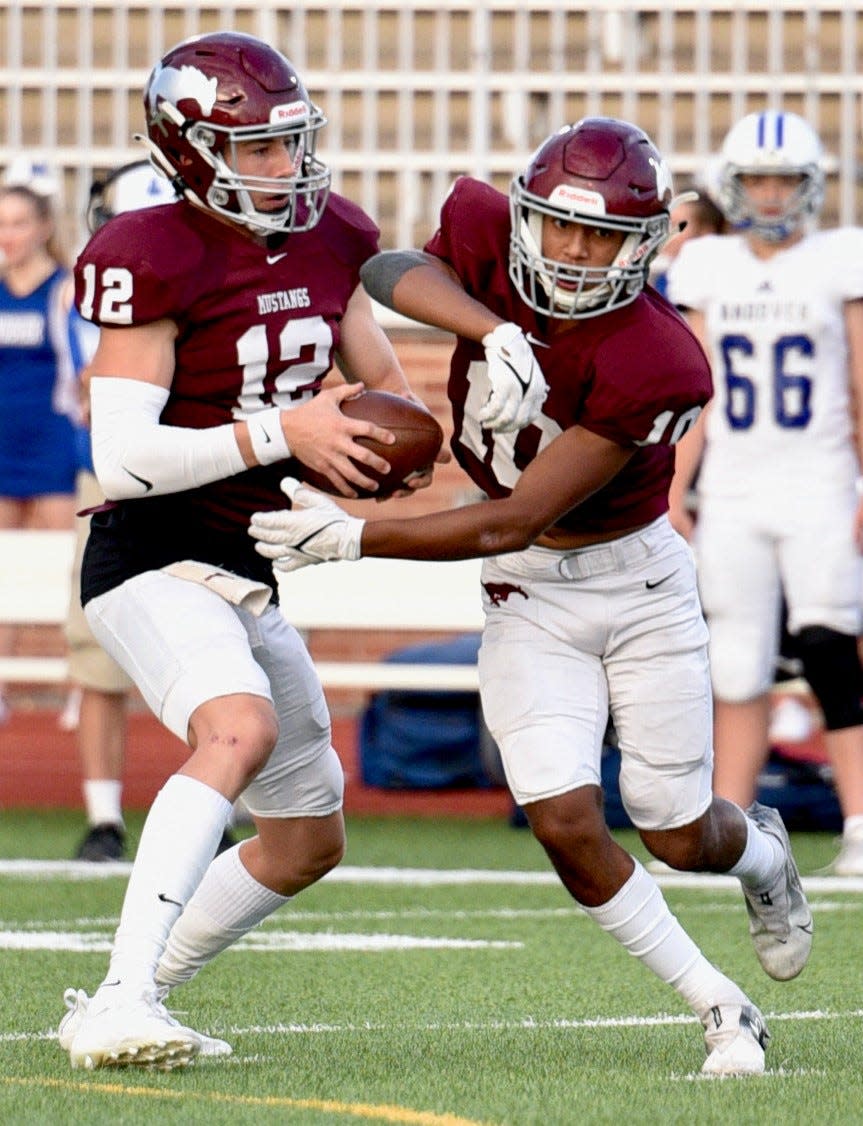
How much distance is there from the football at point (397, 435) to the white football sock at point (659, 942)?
0.72 m

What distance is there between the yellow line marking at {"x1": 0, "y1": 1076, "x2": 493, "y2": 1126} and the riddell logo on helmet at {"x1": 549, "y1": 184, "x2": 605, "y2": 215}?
1392 mm

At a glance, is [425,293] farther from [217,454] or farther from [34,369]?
[34,369]

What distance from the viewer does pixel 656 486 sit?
4.04 m

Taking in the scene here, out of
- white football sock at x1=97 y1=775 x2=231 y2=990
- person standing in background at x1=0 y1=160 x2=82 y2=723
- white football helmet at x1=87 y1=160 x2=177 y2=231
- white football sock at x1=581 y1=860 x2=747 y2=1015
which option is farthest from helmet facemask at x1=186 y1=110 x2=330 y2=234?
person standing in background at x1=0 y1=160 x2=82 y2=723

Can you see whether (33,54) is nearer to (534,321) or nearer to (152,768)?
(152,768)

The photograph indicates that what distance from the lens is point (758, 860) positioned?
4.11 meters

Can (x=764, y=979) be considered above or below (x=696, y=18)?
below

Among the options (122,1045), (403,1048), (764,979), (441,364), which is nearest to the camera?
(122,1045)

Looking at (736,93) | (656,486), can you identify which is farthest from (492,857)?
(736,93)

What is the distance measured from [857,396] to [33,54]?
521 centimetres

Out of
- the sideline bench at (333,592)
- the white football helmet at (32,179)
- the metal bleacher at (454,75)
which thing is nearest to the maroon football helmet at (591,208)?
the sideline bench at (333,592)

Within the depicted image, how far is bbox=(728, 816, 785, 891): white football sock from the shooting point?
13.4ft

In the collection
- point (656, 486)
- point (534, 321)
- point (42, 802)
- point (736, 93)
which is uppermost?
point (736, 93)

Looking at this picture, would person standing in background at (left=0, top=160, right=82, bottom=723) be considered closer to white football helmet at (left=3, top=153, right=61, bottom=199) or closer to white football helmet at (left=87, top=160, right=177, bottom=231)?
white football helmet at (left=3, top=153, right=61, bottom=199)
